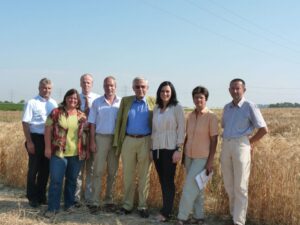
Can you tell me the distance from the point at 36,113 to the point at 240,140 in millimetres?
3576

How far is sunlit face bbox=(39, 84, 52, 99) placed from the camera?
760 cm

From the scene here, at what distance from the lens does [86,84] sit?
764cm

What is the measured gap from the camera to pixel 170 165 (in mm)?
6672

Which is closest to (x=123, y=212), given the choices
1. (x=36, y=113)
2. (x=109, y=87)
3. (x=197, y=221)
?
(x=197, y=221)

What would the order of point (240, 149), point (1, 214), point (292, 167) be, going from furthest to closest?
point (1, 214), point (292, 167), point (240, 149)

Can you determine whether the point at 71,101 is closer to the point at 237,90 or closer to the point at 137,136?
the point at 137,136

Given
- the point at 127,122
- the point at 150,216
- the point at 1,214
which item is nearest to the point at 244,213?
the point at 150,216

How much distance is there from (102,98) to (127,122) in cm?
67

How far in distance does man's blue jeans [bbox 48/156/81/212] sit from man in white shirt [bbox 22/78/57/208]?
0.68 meters

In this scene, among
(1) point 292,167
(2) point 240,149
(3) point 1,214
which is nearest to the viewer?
(2) point 240,149

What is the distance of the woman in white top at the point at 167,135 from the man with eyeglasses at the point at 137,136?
200 mm

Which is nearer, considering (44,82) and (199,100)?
(199,100)

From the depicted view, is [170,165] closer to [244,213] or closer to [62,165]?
[244,213]

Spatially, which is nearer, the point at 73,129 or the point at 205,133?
the point at 205,133
